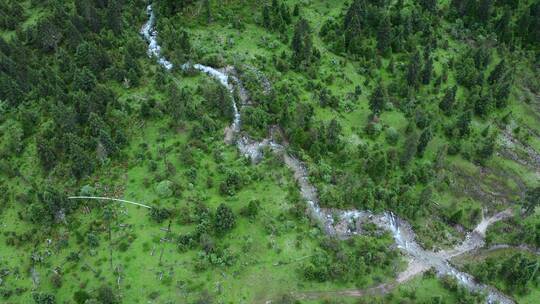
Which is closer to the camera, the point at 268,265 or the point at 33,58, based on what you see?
the point at 268,265

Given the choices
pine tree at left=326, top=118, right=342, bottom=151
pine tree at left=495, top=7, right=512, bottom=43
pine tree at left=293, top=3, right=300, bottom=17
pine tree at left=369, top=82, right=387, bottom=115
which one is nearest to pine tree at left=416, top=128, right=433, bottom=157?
pine tree at left=369, top=82, right=387, bottom=115

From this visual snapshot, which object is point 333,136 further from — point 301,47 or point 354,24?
point 354,24

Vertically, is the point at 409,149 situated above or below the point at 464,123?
below

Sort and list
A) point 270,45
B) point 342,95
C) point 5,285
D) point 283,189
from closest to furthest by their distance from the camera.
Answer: point 5,285
point 283,189
point 342,95
point 270,45

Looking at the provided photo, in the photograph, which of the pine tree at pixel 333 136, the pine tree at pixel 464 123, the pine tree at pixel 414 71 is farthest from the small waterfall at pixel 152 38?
the pine tree at pixel 464 123

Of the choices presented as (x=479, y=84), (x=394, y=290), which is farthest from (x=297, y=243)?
(x=479, y=84)

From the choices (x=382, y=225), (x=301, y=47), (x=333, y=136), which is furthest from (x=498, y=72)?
(x=382, y=225)

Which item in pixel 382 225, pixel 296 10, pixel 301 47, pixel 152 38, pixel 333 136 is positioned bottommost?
pixel 382 225

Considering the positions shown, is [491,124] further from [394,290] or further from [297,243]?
[297,243]

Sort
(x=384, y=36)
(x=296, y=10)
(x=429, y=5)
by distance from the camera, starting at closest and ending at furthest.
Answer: (x=384, y=36) → (x=296, y=10) → (x=429, y=5)
